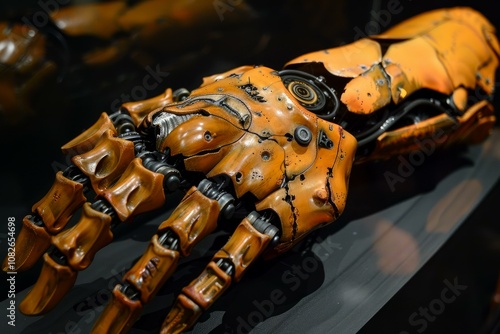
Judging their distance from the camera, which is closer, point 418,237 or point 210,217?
point 210,217

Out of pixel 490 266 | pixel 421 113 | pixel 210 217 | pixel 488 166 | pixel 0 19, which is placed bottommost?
pixel 490 266

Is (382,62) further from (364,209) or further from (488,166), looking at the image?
(488,166)

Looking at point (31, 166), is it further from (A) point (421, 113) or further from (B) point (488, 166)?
(B) point (488, 166)

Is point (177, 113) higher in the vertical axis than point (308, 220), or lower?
higher

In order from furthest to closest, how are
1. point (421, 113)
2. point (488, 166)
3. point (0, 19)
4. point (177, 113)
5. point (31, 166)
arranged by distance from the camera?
point (488, 166)
point (421, 113)
point (31, 166)
point (0, 19)
point (177, 113)

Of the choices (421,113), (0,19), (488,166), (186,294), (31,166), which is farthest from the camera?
(488,166)

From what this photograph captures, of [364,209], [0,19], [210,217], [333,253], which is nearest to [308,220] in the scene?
[210,217]

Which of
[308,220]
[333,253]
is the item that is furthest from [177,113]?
[333,253]
